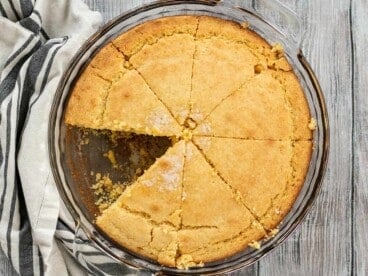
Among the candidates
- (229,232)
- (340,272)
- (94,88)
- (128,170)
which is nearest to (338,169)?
(340,272)

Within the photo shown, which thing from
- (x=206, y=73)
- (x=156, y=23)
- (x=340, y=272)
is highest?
(x=156, y=23)

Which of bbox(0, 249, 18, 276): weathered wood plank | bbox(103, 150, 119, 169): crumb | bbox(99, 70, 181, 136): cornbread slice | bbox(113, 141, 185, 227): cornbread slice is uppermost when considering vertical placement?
bbox(99, 70, 181, 136): cornbread slice

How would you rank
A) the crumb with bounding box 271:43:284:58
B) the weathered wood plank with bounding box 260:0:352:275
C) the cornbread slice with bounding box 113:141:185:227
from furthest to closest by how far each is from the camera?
the weathered wood plank with bounding box 260:0:352:275 → the crumb with bounding box 271:43:284:58 → the cornbread slice with bounding box 113:141:185:227

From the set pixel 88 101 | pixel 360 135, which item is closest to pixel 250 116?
pixel 88 101

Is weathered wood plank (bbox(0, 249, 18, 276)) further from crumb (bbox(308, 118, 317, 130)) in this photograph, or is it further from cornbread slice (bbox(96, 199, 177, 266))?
crumb (bbox(308, 118, 317, 130))

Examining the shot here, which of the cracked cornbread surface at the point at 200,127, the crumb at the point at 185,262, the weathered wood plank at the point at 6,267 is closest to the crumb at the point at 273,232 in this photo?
the cracked cornbread surface at the point at 200,127

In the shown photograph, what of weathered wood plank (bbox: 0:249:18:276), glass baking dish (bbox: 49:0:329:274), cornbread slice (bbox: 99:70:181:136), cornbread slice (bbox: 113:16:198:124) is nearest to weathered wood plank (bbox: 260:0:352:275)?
glass baking dish (bbox: 49:0:329:274)

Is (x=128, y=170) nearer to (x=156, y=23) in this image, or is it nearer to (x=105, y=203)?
(x=105, y=203)

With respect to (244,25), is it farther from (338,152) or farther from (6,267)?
(6,267)
